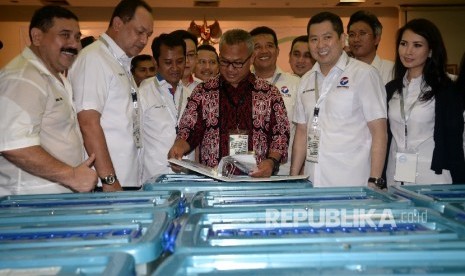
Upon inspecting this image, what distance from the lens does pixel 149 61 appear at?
4.82 metres

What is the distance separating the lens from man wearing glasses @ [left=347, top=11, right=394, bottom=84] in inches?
140

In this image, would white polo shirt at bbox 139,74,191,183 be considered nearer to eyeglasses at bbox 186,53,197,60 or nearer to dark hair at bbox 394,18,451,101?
eyeglasses at bbox 186,53,197,60

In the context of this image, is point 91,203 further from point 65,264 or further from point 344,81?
point 344,81

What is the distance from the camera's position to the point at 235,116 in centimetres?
258

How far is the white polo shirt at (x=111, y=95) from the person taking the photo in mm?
2275

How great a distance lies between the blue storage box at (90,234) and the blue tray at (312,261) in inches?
3.5

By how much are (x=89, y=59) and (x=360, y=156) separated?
166 centimetres

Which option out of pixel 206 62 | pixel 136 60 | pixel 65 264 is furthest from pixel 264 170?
pixel 136 60

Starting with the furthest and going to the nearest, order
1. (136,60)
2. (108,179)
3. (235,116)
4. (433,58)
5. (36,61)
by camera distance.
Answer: (136,60) < (235,116) < (433,58) < (108,179) < (36,61)

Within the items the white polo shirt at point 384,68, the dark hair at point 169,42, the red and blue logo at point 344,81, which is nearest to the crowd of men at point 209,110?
the red and blue logo at point 344,81

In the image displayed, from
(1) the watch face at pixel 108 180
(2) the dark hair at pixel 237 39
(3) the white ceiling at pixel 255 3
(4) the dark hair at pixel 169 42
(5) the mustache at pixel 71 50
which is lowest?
(1) the watch face at pixel 108 180

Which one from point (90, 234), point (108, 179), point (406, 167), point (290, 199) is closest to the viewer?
point (90, 234)

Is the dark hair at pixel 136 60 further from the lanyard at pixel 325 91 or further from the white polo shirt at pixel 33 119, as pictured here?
the lanyard at pixel 325 91

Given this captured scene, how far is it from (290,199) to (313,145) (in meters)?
1.32
